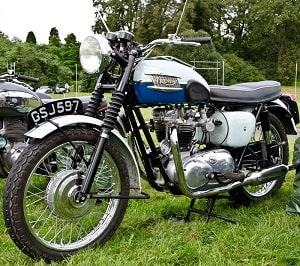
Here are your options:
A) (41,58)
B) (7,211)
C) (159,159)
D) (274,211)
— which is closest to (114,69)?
(159,159)

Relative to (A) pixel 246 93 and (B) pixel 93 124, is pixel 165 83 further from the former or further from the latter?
(A) pixel 246 93

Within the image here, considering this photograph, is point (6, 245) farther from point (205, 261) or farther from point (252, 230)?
point (252, 230)

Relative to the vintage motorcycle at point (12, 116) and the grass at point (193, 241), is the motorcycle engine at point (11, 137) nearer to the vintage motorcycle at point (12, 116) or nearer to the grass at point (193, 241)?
the vintage motorcycle at point (12, 116)

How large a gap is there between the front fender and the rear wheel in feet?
3.36

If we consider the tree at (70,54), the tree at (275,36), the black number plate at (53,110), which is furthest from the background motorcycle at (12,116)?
the tree at (275,36)

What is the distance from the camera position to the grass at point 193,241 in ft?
8.61

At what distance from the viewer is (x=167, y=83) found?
9.39 ft

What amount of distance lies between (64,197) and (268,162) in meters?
1.79

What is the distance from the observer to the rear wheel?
3.63 metres

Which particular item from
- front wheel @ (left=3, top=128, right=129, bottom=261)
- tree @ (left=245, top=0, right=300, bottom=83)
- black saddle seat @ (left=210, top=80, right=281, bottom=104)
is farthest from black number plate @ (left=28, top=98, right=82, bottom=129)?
tree @ (left=245, top=0, right=300, bottom=83)

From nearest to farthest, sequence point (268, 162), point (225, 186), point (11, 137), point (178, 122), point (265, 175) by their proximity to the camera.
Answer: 1. point (178, 122)
2. point (225, 186)
3. point (265, 175)
4. point (268, 162)
5. point (11, 137)

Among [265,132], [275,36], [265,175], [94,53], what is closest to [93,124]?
[94,53]

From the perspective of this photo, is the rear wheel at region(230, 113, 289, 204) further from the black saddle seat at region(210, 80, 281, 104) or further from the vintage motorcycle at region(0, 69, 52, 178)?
the vintage motorcycle at region(0, 69, 52, 178)

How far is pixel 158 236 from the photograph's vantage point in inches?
117
